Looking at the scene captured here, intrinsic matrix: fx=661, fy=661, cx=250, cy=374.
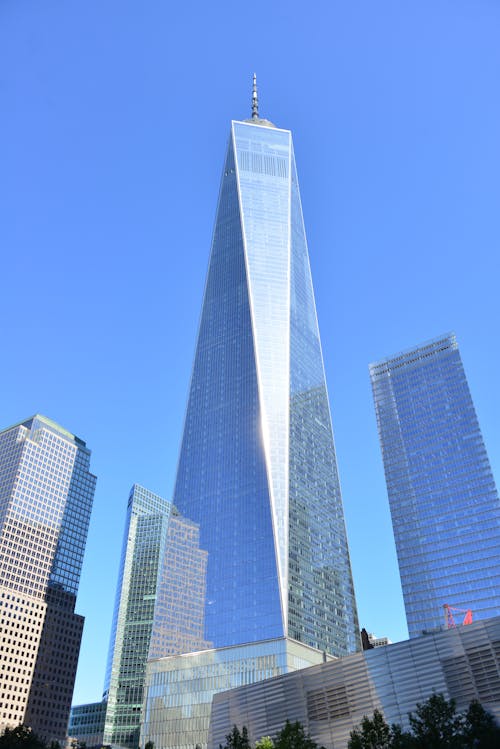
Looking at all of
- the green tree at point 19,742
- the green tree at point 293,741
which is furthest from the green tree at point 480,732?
the green tree at point 19,742

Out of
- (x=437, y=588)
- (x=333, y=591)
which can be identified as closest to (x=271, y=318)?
(x=333, y=591)

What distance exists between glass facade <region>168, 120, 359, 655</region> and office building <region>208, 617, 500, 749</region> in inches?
1889

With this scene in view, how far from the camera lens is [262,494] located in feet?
518

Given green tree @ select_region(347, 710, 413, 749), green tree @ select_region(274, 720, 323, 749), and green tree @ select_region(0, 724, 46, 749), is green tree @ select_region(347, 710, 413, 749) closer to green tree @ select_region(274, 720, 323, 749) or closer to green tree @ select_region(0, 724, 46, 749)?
green tree @ select_region(274, 720, 323, 749)

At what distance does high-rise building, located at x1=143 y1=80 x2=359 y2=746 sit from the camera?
145 m

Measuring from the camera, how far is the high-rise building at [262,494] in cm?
14462

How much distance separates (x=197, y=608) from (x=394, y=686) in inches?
3413

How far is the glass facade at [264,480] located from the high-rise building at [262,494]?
302mm

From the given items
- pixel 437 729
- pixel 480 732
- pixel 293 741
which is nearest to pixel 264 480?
pixel 293 741

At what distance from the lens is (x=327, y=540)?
561 ft

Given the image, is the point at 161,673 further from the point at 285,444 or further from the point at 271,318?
the point at 271,318

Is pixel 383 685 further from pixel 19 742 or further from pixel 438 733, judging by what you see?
pixel 19 742

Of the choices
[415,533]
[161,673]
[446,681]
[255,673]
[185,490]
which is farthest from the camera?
[415,533]

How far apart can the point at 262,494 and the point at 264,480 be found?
11.5 feet
